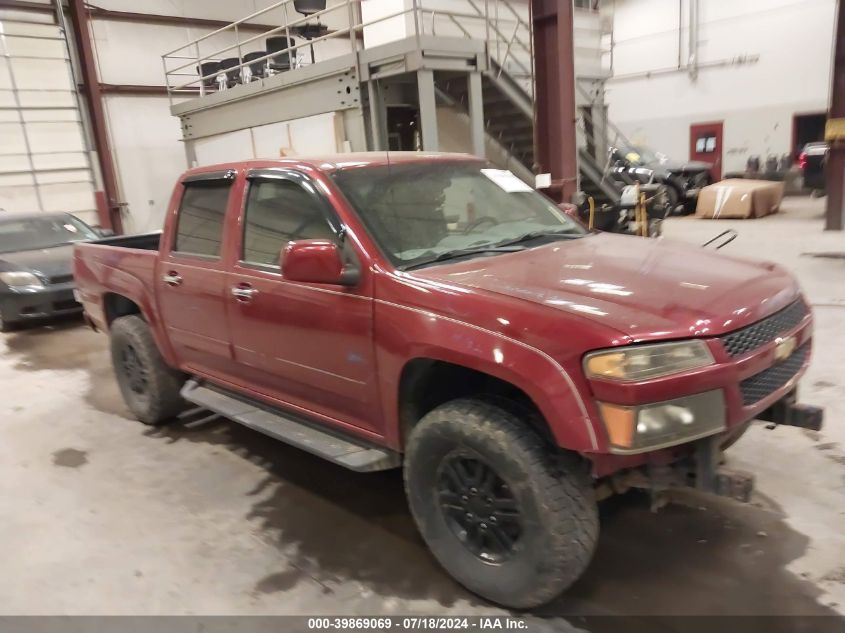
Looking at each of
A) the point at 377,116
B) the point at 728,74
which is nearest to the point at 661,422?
the point at 377,116

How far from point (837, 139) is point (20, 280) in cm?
1269

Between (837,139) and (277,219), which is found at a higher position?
(837,139)

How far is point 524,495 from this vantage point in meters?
2.21

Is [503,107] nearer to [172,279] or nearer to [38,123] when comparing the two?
[172,279]

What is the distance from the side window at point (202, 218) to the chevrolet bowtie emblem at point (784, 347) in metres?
2.75

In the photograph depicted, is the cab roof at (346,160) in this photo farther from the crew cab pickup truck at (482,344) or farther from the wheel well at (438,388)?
the wheel well at (438,388)

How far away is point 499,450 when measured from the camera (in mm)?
2238

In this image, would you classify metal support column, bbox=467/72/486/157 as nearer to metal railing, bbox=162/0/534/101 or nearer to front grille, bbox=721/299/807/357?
metal railing, bbox=162/0/534/101

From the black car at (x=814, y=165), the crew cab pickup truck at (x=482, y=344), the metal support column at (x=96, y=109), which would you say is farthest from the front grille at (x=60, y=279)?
the black car at (x=814, y=165)

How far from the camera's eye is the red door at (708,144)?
18.2m

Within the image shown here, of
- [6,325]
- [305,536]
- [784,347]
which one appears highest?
[784,347]

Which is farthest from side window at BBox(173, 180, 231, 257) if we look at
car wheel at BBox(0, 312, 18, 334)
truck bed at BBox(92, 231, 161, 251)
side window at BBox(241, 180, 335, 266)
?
car wheel at BBox(0, 312, 18, 334)

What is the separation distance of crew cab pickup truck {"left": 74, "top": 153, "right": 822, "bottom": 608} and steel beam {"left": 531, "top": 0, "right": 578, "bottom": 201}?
4.65 meters

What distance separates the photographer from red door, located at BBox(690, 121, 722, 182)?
18203mm
